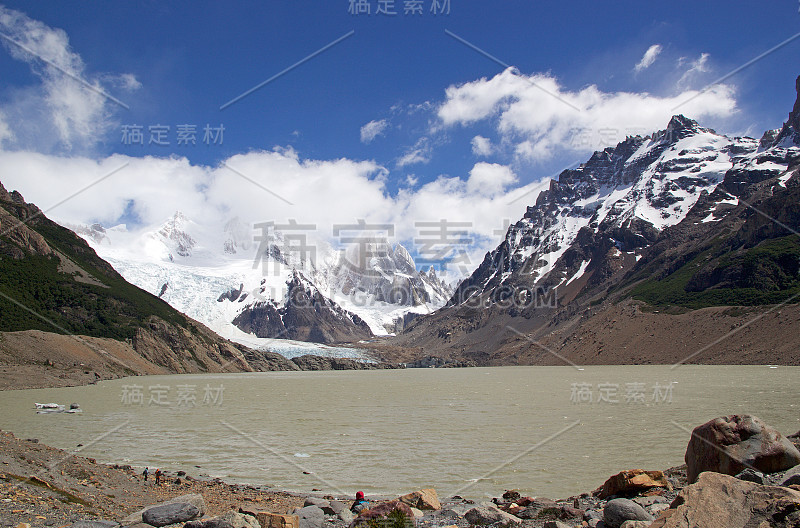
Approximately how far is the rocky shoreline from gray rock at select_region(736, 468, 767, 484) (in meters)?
0.03

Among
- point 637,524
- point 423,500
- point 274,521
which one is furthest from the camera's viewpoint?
point 423,500

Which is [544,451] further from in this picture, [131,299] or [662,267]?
[662,267]

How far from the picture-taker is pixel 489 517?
11977mm

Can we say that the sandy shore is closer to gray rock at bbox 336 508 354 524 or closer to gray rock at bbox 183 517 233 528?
gray rock at bbox 336 508 354 524

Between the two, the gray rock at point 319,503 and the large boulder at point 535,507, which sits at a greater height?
the large boulder at point 535,507

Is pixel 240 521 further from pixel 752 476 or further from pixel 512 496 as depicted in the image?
pixel 752 476

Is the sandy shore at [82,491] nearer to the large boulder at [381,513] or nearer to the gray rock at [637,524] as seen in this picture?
the large boulder at [381,513]

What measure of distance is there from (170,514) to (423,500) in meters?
6.24

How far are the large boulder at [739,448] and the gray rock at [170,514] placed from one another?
38.2ft

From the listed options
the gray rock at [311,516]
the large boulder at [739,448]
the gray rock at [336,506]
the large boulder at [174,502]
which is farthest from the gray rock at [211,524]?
the large boulder at [739,448]

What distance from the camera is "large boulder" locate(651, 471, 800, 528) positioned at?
709 cm

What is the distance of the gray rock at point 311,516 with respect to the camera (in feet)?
39.4

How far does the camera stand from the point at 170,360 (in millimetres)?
122125

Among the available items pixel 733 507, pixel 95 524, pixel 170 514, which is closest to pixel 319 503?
pixel 170 514
